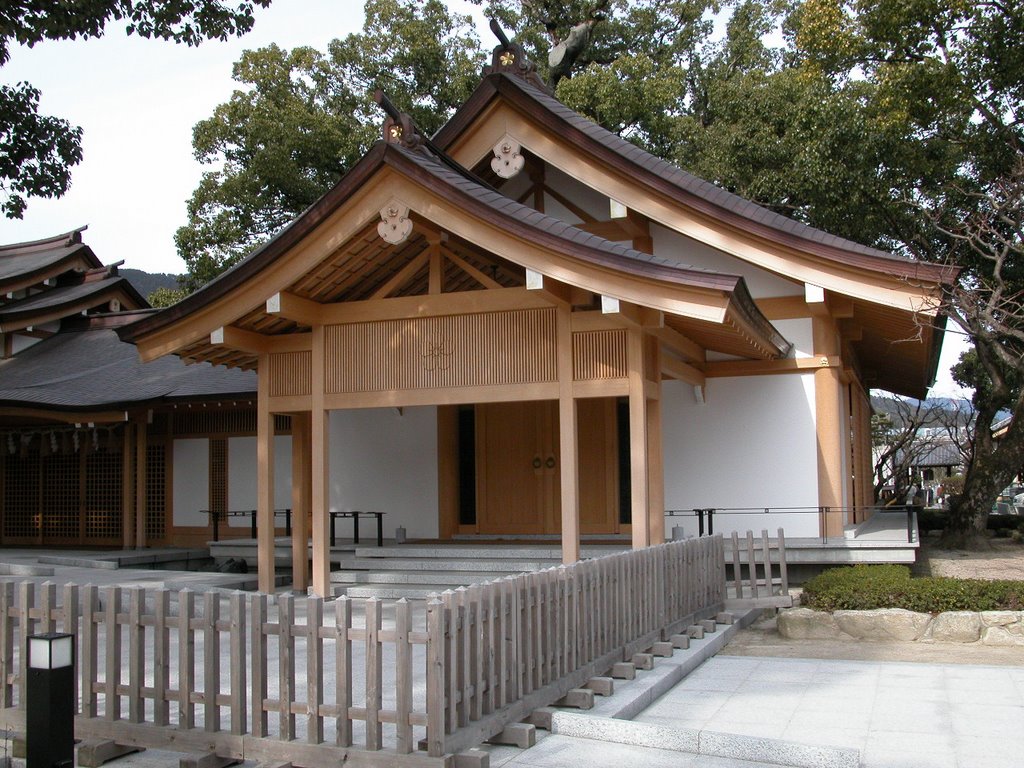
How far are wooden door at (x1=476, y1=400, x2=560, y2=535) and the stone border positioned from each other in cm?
526

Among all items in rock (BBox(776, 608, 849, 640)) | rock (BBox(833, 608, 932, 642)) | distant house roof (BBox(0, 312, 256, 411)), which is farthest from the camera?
distant house roof (BBox(0, 312, 256, 411))

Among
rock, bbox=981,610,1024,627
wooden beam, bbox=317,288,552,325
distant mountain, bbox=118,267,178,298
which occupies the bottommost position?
rock, bbox=981,610,1024,627

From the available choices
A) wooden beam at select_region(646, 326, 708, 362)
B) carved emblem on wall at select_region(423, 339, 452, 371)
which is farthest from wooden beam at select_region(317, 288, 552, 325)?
wooden beam at select_region(646, 326, 708, 362)

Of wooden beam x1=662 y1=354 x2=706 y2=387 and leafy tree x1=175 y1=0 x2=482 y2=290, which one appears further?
leafy tree x1=175 y1=0 x2=482 y2=290

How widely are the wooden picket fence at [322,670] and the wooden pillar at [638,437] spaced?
3020mm

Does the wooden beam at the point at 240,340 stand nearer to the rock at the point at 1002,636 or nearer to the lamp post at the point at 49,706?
the lamp post at the point at 49,706

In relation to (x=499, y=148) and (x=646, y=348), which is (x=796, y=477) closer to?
(x=646, y=348)

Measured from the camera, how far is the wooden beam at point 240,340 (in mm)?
12203

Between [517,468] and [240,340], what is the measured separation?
538 cm

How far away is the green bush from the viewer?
11.0 m

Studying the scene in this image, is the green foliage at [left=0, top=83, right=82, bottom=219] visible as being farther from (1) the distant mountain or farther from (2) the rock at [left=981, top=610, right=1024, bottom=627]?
(1) the distant mountain

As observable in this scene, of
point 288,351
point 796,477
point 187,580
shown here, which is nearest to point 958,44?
point 796,477

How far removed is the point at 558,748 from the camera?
6555 millimetres

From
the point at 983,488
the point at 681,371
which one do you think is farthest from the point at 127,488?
the point at 983,488
